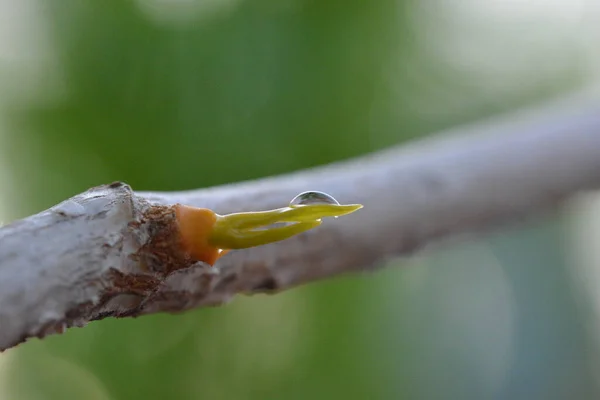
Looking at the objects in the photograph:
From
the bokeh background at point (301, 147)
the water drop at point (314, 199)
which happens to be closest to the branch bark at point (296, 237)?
the water drop at point (314, 199)

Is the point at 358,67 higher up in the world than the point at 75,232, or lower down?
higher up

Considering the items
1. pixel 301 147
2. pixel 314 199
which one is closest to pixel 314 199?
pixel 314 199

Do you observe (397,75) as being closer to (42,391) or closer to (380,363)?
(380,363)

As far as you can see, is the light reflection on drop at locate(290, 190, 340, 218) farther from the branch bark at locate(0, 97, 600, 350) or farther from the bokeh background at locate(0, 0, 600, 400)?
the bokeh background at locate(0, 0, 600, 400)

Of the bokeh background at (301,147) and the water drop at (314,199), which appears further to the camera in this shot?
the bokeh background at (301,147)

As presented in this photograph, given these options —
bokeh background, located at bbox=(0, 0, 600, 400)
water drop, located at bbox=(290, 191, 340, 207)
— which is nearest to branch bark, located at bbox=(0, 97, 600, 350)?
water drop, located at bbox=(290, 191, 340, 207)

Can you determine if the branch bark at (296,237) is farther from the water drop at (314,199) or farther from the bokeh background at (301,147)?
the bokeh background at (301,147)

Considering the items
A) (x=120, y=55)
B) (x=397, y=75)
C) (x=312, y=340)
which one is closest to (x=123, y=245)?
(x=312, y=340)
